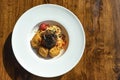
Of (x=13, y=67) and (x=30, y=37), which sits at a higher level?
(x=30, y=37)

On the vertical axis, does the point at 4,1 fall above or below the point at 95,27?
above

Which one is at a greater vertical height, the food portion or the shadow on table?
the food portion

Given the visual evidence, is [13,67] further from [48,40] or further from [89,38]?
[89,38]

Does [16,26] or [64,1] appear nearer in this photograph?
[16,26]

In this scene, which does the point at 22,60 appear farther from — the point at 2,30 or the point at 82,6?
the point at 82,6

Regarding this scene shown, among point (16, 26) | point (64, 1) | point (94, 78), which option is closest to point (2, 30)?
point (16, 26)

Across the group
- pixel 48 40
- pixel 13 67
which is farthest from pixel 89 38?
pixel 13 67
